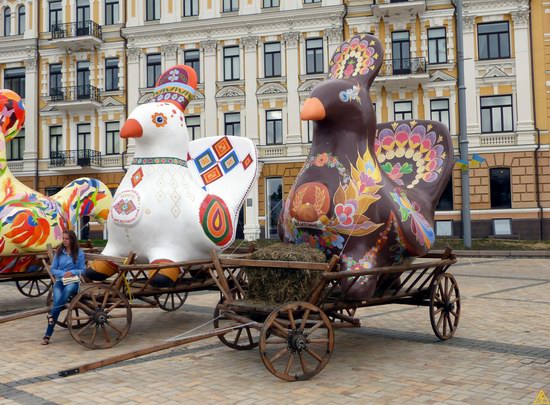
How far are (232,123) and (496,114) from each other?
38.6 feet

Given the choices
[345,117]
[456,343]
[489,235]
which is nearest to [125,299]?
[345,117]

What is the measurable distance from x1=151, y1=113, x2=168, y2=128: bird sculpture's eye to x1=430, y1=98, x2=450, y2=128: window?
19879 mm

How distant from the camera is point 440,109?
25859 millimetres

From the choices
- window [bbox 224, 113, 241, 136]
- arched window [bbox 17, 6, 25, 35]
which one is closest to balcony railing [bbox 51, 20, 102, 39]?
arched window [bbox 17, 6, 25, 35]

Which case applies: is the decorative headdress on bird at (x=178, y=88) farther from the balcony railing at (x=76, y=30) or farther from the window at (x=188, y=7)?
the balcony railing at (x=76, y=30)

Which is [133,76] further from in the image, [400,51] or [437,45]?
[437,45]

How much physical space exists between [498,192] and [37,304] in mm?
20154

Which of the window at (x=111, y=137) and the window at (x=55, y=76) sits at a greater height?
the window at (x=55, y=76)

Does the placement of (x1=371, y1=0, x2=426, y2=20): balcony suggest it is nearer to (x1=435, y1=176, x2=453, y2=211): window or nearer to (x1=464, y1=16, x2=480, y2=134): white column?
(x1=464, y1=16, x2=480, y2=134): white column

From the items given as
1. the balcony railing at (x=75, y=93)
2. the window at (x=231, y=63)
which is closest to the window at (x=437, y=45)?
the window at (x=231, y=63)

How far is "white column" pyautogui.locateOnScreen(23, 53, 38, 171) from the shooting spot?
97.8 feet

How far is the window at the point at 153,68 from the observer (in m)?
28.7

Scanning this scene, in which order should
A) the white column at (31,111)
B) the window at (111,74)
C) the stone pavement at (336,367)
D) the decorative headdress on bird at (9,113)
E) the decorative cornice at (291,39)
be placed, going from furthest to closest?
the white column at (31,111), the window at (111,74), the decorative cornice at (291,39), the decorative headdress on bird at (9,113), the stone pavement at (336,367)

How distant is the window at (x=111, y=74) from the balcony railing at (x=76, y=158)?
131 inches
